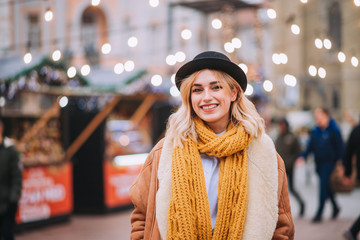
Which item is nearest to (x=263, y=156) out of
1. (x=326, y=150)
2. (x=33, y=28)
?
(x=326, y=150)

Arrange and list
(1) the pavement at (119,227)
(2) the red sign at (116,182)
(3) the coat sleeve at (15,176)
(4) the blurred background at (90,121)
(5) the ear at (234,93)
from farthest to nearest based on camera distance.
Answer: (2) the red sign at (116,182), (4) the blurred background at (90,121), (1) the pavement at (119,227), (3) the coat sleeve at (15,176), (5) the ear at (234,93)

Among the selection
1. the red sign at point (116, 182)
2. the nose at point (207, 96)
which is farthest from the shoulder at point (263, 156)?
the red sign at point (116, 182)

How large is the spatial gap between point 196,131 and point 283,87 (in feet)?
114

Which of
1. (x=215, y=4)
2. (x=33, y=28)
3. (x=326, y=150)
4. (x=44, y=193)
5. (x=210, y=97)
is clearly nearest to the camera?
(x=210, y=97)

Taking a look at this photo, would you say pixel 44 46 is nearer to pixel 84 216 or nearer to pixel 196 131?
pixel 84 216

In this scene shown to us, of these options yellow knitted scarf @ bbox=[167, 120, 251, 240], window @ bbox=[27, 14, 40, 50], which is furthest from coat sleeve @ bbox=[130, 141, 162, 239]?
window @ bbox=[27, 14, 40, 50]

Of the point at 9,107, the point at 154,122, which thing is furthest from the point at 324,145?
the point at 9,107

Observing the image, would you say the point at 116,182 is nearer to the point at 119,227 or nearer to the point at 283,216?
the point at 119,227

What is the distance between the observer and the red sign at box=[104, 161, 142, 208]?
1018 cm

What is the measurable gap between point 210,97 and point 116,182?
316 inches

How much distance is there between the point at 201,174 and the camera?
8.33 ft

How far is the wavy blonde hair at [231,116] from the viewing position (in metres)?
2.64

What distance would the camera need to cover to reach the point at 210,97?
102 inches

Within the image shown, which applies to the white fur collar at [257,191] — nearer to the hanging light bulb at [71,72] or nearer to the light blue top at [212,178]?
the light blue top at [212,178]
